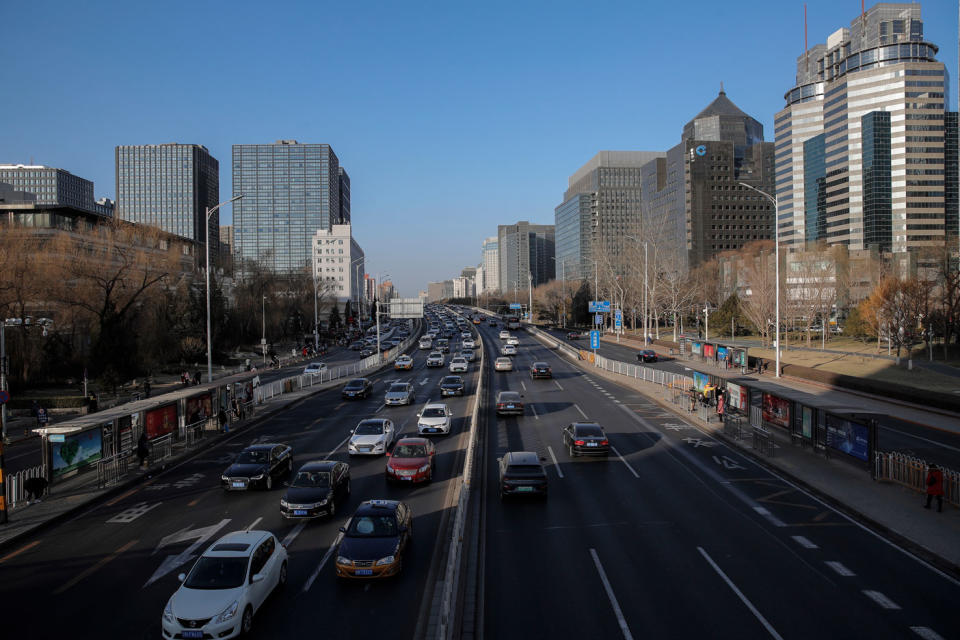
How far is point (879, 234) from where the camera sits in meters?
133

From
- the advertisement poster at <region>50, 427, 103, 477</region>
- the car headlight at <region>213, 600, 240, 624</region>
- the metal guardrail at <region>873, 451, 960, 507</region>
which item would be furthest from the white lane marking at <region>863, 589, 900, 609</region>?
the advertisement poster at <region>50, 427, 103, 477</region>

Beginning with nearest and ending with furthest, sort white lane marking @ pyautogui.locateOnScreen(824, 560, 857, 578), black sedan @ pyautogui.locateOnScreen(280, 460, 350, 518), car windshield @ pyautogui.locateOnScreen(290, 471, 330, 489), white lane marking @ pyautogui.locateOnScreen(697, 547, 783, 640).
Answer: white lane marking @ pyautogui.locateOnScreen(697, 547, 783, 640) < white lane marking @ pyautogui.locateOnScreen(824, 560, 857, 578) < black sedan @ pyautogui.locateOnScreen(280, 460, 350, 518) < car windshield @ pyautogui.locateOnScreen(290, 471, 330, 489)

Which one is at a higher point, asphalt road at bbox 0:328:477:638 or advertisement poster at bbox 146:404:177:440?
advertisement poster at bbox 146:404:177:440

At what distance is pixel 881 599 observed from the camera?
11250mm

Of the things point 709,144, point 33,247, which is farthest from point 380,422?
point 709,144

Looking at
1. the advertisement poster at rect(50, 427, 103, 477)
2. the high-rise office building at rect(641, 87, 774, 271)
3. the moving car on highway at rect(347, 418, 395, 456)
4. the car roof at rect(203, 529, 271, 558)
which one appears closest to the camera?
the car roof at rect(203, 529, 271, 558)

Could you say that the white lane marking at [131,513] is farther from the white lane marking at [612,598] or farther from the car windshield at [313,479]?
the white lane marking at [612,598]

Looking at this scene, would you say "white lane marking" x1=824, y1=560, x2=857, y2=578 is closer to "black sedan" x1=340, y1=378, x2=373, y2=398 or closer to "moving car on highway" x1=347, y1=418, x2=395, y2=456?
"moving car on highway" x1=347, y1=418, x2=395, y2=456

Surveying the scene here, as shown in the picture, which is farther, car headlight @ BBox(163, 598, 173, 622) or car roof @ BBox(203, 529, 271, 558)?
car roof @ BBox(203, 529, 271, 558)

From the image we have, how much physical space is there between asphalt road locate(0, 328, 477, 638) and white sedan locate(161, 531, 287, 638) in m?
0.54

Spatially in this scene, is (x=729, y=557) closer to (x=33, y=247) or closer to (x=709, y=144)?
(x=33, y=247)

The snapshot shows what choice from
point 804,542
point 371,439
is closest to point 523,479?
point 804,542

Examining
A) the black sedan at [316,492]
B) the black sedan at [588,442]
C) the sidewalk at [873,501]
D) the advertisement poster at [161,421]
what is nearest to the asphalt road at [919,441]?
the sidewalk at [873,501]

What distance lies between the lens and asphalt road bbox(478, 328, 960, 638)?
1037 cm
